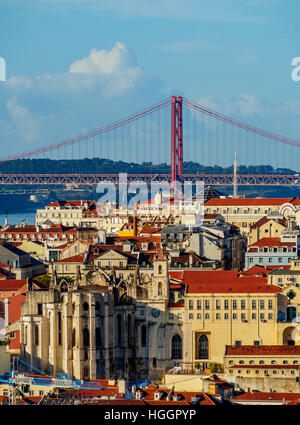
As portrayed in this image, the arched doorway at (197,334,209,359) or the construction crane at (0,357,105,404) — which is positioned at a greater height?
the arched doorway at (197,334,209,359)

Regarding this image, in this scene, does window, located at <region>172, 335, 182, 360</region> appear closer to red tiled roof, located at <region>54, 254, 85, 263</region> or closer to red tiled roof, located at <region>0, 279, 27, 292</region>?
red tiled roof, located at <region>0, 279, 27, 292</region>

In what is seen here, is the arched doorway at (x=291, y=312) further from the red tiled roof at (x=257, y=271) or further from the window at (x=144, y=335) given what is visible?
the red tiled roof at (x=257, y=271)

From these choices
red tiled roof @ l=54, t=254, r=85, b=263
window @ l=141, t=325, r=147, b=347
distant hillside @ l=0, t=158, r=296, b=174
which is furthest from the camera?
distant hillside @ l=0, t=158, r=296, b=174

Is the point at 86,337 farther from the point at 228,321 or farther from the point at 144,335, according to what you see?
the point at 228,321

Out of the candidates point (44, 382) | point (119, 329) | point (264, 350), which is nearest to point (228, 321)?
point (264, 350)

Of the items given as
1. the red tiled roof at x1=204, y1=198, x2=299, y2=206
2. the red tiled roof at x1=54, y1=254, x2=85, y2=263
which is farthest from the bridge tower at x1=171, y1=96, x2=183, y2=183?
the red tiled roof at x1=54, y1=254, x2=85, y2=263

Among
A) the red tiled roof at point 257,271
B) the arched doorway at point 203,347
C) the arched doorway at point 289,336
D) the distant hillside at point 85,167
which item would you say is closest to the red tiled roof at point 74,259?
the red tiled roof at point 257,271
